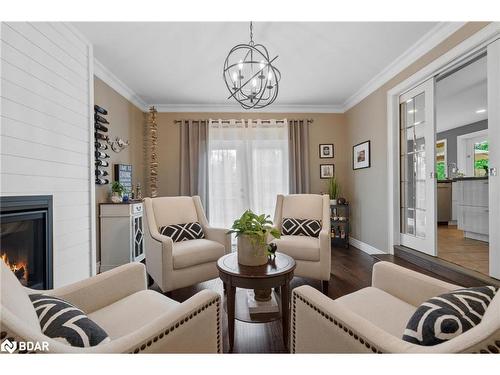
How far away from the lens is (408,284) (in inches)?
50.1

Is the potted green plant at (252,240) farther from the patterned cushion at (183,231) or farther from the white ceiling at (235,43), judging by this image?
the white ceiling at (235,43)

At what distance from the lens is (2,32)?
1.57 m

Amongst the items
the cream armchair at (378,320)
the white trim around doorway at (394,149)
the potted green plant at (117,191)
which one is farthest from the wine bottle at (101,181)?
the white trim around doorway at (394,149)

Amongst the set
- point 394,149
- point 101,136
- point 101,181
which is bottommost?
point 101,181

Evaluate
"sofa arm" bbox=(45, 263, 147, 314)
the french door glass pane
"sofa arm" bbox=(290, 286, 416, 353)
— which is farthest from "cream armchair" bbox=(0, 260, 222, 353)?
the french door glass pane

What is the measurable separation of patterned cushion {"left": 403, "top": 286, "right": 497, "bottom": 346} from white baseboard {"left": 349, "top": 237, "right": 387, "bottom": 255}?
2.82 meters

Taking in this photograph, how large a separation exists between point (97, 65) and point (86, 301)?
273cm

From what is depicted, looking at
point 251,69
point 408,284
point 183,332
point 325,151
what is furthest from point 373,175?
point 183,332

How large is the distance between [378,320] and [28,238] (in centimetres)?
238

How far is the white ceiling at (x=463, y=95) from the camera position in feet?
11.1

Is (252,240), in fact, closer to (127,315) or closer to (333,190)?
(127,315)

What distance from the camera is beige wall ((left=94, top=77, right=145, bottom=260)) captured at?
3018 millimetres
